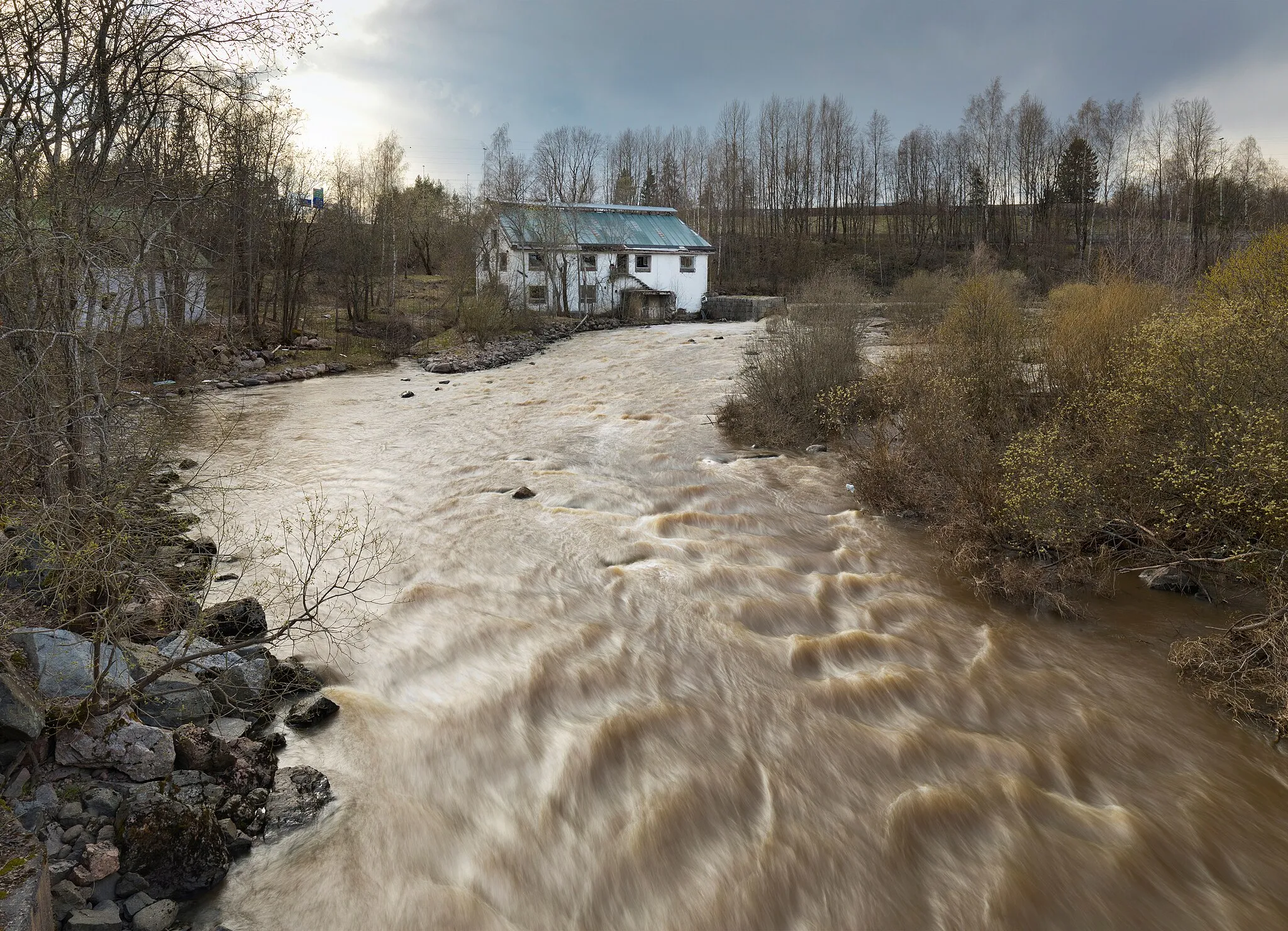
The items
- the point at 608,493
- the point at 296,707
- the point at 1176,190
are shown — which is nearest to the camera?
the point at 296,707

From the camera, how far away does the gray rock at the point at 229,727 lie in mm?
5617

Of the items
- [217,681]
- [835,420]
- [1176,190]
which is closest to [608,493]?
[835,420]

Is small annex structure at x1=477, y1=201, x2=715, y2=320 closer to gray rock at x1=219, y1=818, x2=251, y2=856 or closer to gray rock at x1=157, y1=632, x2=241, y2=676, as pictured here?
gray rock at x1=157, y1=632, x2=241, y2=676

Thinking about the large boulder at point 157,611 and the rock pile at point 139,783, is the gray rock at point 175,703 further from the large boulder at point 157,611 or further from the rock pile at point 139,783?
the large boulder at point 157,611

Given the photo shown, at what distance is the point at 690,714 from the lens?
6445 mm

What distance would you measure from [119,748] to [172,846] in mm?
770

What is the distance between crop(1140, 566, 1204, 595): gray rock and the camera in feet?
27.2

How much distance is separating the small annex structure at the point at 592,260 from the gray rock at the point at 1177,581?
32.7 m

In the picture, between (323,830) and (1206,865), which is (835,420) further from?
(323,830)

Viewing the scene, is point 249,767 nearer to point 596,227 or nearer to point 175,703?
point 175,703

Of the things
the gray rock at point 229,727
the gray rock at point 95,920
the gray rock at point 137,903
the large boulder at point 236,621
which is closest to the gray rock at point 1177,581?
the gray rock at point 229,727

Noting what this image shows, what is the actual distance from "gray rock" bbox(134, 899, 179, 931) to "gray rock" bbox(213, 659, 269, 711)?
191 cm

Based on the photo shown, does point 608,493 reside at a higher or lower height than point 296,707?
higher

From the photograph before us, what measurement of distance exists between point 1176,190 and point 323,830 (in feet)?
192
